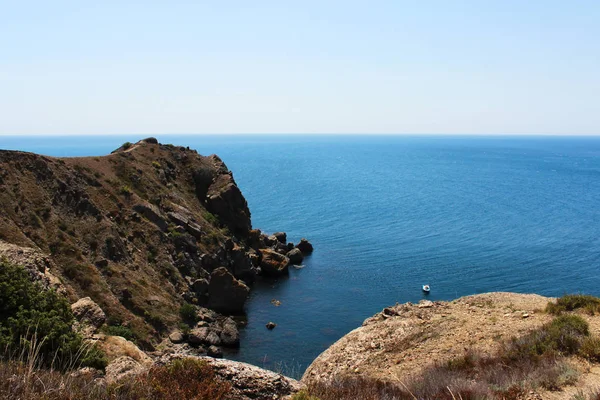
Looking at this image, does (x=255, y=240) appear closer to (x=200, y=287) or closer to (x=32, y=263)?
(x=200, y=287)

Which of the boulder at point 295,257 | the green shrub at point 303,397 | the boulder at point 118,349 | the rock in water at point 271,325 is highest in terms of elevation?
the green shrub at point 303,397

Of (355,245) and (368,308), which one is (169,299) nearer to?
(368,308)

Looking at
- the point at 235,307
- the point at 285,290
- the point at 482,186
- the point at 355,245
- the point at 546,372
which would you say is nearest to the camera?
the point at 546,372

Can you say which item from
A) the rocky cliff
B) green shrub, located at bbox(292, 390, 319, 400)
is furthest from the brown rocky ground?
the rocky cliff

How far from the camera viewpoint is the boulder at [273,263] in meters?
66.8

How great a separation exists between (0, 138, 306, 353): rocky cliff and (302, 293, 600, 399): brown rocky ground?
17916 millimetres

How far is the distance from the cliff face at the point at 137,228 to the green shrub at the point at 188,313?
73cm

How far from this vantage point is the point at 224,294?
53.1 m

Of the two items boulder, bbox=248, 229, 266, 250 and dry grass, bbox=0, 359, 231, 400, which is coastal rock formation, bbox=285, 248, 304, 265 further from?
dry grass, bbox=0, 359, 231, 400

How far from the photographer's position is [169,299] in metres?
47.4

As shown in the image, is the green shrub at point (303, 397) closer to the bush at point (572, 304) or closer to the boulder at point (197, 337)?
the bush at point (572, 304)

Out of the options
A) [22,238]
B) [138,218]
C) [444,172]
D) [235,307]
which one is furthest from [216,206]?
[444,172]

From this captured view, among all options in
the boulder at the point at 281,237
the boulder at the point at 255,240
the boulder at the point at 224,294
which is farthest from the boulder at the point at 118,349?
the boulder at the point at 281,237

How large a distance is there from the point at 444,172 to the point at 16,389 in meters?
200
